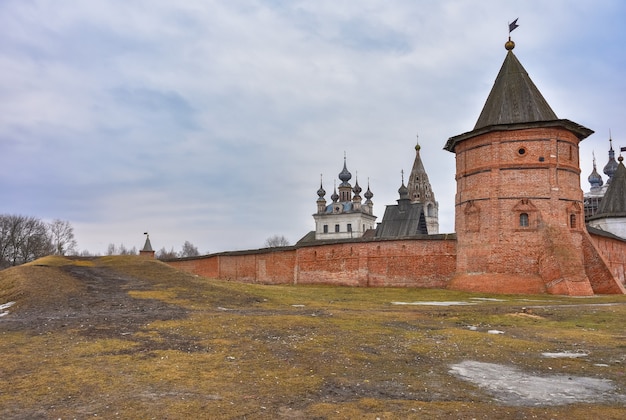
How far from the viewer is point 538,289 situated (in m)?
24.0

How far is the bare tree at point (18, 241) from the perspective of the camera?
6475 cm

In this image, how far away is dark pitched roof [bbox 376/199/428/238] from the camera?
147 ft

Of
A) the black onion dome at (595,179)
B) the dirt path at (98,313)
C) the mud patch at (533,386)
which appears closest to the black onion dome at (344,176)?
the black onion dome at (595,179)

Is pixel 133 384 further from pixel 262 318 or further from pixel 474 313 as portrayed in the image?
pixel 474 313

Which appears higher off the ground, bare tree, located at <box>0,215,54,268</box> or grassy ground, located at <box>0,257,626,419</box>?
bare tree, located at <box>0,215,54,268</box>

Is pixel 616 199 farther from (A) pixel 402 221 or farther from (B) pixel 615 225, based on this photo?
(A) pixel 402 221

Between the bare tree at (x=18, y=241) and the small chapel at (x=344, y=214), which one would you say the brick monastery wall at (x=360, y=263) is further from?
the small chapel at (x=344, y=214)

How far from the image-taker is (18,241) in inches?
2581

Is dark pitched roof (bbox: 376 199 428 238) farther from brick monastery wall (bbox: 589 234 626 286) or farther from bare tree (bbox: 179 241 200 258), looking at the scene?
bare tree (bbox: 179 241 200 258)

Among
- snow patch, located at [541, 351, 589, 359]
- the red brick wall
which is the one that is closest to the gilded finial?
the red brick wall

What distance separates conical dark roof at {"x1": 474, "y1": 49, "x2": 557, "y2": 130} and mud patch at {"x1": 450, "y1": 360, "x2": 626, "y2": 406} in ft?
65.8

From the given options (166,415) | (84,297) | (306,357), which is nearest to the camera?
(166,415)

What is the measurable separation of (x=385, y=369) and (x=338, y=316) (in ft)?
20.6

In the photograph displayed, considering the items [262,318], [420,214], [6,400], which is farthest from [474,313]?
[420,214]
